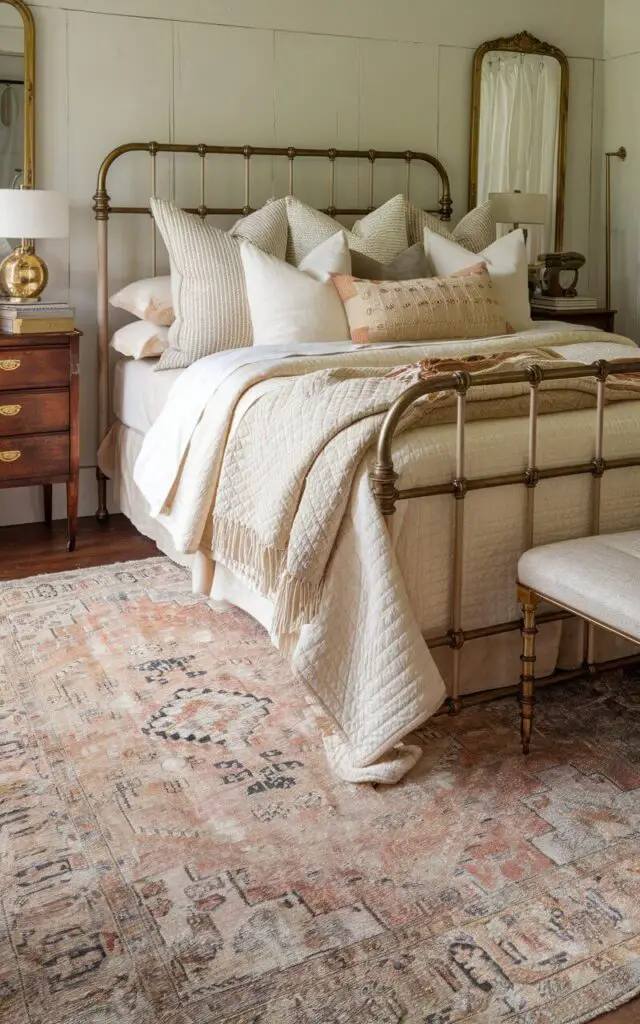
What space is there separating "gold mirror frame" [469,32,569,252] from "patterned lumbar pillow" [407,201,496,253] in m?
0.37

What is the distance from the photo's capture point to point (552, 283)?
4836 millimetres

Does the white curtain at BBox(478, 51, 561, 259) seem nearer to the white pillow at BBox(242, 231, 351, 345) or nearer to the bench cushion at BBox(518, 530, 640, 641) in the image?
the white pillow at BBox(242, 231, 351, 345)

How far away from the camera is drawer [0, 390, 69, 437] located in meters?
3.70

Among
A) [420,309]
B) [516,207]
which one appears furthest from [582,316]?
[420,309]

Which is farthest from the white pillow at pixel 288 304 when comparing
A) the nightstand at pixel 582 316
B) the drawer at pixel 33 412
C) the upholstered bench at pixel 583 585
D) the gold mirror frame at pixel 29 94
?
the upholstered bench at pixel 583 585

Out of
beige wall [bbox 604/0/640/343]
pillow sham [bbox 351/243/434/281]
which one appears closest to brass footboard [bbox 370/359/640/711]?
pillow sham [bbox 351/243/434/281]

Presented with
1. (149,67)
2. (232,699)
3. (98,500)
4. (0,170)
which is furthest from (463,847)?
(149,67)

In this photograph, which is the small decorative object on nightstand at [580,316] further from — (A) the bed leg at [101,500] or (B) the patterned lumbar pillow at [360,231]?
(A) the bed leg at [101,500]

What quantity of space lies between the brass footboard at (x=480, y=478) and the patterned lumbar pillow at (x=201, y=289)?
1.44 m

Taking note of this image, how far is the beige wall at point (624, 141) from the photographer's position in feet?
16.3

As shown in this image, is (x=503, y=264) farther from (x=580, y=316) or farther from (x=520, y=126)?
(x=520, y=126)

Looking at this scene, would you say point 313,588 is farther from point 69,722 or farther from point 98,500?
point 98,500

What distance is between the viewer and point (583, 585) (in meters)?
2.13

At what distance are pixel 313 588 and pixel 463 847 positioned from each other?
25.1 inches
